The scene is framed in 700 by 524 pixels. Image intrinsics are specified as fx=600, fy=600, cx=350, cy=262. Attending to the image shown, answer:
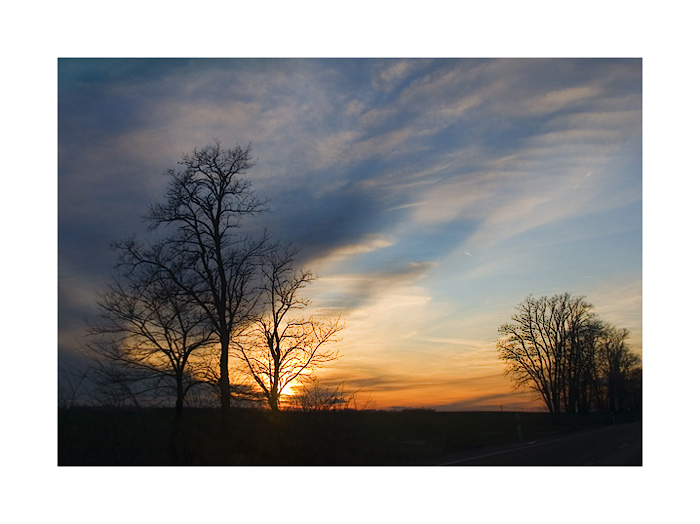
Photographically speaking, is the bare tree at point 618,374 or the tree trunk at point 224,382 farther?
the bare tree at point 618,374

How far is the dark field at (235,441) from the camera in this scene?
18109 millimetres

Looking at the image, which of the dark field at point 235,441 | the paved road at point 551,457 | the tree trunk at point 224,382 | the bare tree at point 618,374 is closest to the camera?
the paved road at point 551,457

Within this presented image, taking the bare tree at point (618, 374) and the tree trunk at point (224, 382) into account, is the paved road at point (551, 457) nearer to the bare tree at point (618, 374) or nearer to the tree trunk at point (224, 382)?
the tree trunk at point (224, 382)

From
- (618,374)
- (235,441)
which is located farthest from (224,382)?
(618,374)

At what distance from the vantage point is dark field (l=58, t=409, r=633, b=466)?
18109mm

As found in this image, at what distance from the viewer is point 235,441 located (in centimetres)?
2020

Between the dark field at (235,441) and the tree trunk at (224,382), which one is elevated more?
the tree trunk at (224,382)

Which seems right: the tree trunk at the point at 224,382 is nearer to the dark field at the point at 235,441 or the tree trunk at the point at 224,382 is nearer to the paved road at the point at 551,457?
the dark field at the point at 235,441

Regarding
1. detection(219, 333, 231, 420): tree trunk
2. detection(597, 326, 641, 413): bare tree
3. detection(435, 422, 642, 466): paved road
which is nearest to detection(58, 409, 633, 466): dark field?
detection(219, 333, 231, 420): tree trunk

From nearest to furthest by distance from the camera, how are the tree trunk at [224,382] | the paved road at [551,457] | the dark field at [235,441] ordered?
the paved road at [551,457] → the dark field at [235,441] → the tree trunk at [224,382]

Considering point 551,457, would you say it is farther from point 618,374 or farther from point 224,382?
point 618,374

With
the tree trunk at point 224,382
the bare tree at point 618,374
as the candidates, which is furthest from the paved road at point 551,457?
the bare tree at point 618,374

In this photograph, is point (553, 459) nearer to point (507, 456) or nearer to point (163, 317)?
point (507, 456)

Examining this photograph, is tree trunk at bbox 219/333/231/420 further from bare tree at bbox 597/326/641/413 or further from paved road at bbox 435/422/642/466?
bare tree at bbox 597/326/641/413
